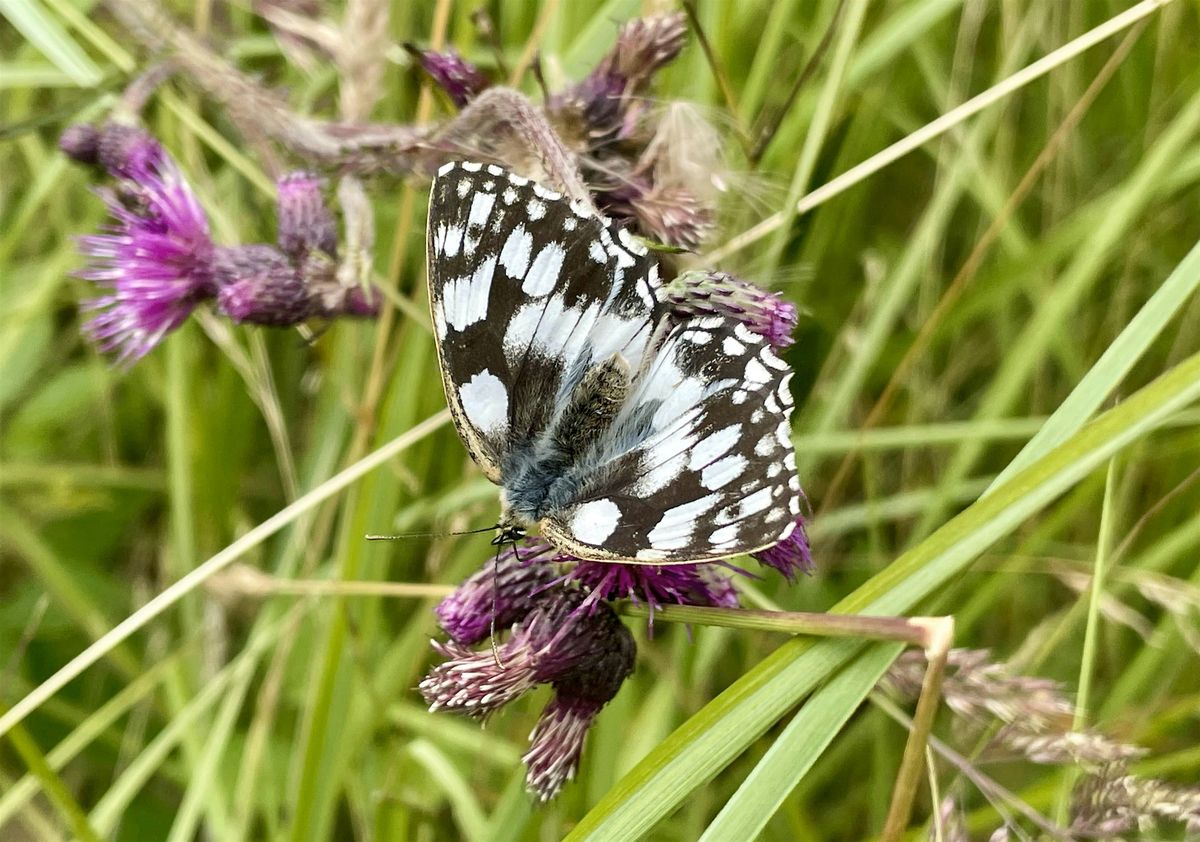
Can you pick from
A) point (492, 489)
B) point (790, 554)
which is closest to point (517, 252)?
point (790, 554)

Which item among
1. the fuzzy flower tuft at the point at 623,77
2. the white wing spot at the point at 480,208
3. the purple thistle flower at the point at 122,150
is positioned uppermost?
the fuzzy flower tuft at the point at 623,77

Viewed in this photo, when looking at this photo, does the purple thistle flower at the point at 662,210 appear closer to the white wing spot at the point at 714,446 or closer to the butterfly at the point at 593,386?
the butterfly at the point at 593,386

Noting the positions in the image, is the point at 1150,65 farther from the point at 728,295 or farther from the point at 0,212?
the point at 0,212

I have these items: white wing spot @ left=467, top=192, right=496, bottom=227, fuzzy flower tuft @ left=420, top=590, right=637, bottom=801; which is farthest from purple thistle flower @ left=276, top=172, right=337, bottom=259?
fuzzy flower tuft @ left=420, top=590, right=637, bottom=801

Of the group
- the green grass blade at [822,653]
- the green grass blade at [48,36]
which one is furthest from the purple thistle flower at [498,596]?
the green grass blade at [48,36]

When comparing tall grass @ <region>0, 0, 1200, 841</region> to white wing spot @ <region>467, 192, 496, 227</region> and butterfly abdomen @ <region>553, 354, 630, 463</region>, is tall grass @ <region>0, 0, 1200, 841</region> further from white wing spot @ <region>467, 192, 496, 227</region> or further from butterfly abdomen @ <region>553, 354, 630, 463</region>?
white wing spot @ <region>467, 192, 496, 227</region>

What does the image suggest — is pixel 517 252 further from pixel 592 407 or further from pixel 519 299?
pixel 592 407

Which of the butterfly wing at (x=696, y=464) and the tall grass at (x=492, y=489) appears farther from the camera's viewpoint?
the tall grass at (x=492, y=489)
